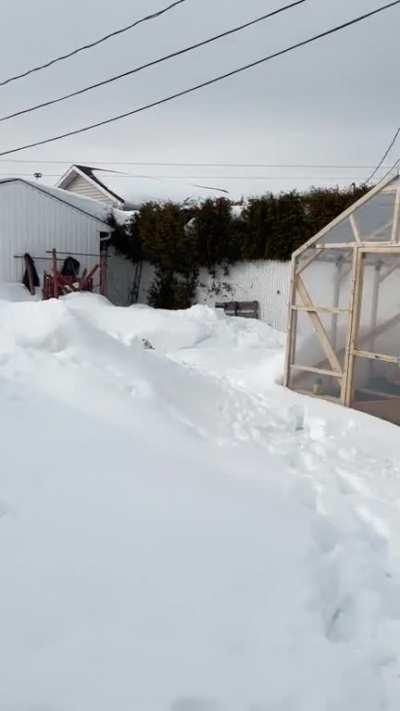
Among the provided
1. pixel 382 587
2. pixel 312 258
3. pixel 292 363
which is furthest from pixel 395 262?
pixel 382 587

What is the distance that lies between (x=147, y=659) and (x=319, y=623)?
94 centimetres

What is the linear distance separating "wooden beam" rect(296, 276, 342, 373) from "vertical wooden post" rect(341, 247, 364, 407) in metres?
0.21

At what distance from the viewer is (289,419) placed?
617 centimetres

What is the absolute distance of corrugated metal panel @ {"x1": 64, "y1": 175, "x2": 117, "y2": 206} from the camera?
72.4 ft

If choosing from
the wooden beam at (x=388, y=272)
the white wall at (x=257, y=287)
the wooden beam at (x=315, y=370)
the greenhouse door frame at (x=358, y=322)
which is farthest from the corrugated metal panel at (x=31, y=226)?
the wooden beam at (x=388, y=272)

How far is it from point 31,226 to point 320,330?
10.5 meters

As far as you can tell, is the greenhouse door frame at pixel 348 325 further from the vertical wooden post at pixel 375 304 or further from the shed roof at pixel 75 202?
the shed roof at pixel 75 202

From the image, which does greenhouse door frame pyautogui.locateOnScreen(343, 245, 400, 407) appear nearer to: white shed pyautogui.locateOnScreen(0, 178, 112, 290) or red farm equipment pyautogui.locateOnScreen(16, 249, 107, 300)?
red farm equipment pyautogui.locateOnScreen(16, 249, 107, 300)

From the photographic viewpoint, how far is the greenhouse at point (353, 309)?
636 centimetres

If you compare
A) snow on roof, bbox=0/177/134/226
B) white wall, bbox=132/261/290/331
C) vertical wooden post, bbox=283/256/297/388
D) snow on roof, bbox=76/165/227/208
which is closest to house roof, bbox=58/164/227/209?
snow on roof, bbox=76/165/227/208

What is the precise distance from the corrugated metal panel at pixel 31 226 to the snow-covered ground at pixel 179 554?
392 inches

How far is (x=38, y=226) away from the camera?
14.9m

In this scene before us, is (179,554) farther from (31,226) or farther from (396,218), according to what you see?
(31,226)

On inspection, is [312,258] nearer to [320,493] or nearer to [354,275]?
[354,275]
